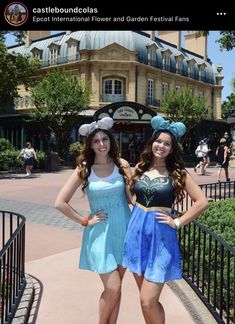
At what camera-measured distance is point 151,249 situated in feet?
9.87

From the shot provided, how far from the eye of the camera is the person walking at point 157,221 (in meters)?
2.96

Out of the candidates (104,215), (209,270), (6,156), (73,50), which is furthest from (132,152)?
(104,215)

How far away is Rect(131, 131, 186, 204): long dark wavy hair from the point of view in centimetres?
314

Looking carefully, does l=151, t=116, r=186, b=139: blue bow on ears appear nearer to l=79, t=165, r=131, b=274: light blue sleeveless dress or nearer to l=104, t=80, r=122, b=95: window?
l=79, t=165, r=131, b=274: light blue sleeveless dress

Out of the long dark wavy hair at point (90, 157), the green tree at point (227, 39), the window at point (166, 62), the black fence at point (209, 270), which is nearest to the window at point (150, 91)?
the window at point (166, 62)

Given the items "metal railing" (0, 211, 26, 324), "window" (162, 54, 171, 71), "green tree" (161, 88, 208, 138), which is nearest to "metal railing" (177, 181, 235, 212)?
"metal railing" (0, 211, 26, 324)

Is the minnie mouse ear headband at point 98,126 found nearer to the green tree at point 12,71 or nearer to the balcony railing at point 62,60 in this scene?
the green tree at point 12,71

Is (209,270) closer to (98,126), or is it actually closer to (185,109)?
(98,126)

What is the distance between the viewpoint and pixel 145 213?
3074 millimetres

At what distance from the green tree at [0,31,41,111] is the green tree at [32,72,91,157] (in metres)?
3.58

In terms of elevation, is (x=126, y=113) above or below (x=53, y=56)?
below
